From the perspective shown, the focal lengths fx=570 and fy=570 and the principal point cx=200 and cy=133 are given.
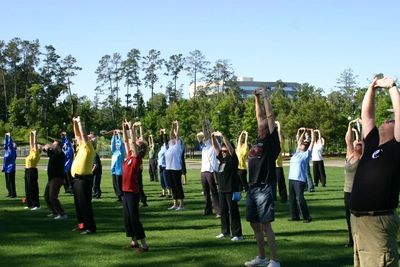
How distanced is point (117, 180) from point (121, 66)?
89.1 metres

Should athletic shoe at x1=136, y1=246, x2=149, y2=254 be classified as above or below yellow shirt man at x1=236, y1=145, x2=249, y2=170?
below

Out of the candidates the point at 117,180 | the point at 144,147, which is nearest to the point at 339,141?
the point at 117,180

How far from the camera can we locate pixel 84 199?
38.1 ft

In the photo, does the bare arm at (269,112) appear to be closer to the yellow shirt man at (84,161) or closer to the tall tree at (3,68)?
the yellow shirt man at (84,161)

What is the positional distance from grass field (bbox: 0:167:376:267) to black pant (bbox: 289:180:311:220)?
293mm

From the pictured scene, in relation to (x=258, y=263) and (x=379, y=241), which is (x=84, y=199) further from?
(x=379, y=241)

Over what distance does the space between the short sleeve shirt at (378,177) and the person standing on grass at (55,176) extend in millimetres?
9360

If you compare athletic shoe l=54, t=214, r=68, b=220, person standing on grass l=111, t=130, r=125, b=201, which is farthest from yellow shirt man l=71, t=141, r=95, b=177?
person standing on grass l=111, t=130, r=125, b=201

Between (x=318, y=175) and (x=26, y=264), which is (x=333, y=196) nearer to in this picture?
(x=318, y=175)

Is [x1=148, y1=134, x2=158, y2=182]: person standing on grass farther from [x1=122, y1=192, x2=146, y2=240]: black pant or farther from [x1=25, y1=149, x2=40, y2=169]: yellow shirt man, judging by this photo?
[x1=122, y1=192, x2=146, y2=240]: black pant

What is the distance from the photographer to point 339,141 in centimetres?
6212

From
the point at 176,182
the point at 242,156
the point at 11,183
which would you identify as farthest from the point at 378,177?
the point at 11,183

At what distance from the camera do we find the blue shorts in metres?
8.48

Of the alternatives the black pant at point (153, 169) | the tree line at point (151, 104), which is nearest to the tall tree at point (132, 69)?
the tree line at point (151, 104)
